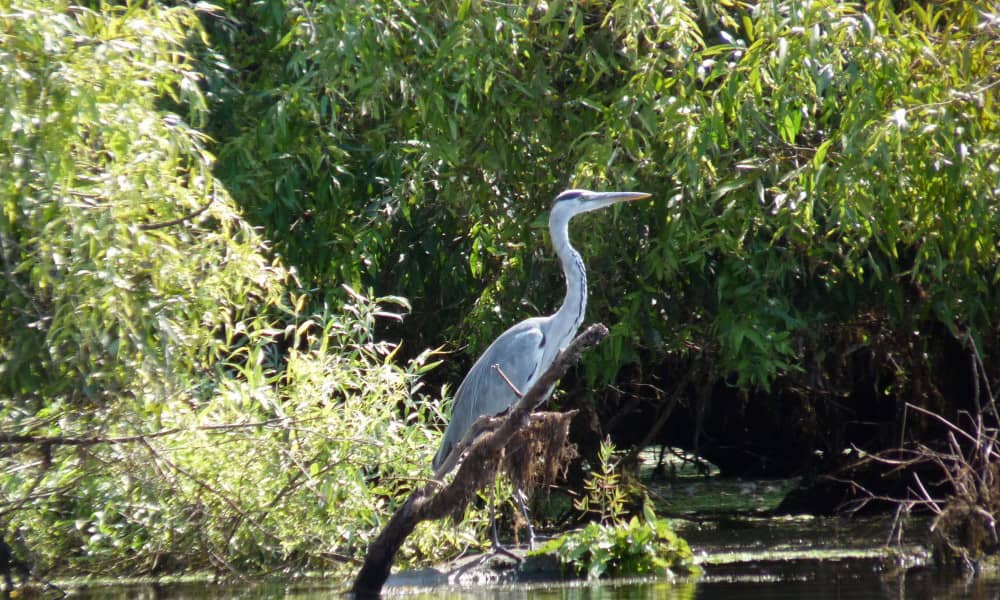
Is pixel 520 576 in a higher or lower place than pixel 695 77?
lower

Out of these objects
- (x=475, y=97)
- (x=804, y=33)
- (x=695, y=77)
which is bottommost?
(x=475, y=97)

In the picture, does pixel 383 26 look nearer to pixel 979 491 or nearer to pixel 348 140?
pixel 348 140

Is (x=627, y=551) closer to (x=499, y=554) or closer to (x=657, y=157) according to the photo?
(x=499, y=554)

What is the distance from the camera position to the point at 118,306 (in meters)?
5.16

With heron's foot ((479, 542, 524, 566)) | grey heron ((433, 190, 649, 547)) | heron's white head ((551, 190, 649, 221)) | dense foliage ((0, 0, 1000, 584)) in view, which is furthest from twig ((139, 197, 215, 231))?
heron's foot ((479, 542, 524, 566))

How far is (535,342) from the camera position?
734cm

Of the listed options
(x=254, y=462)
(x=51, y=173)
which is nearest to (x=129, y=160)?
(x=51, y=173)

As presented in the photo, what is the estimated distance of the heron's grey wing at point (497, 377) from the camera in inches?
289

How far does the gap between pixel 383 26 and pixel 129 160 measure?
2.46 m

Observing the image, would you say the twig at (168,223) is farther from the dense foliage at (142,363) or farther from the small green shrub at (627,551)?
the small green shrub at (627,551)

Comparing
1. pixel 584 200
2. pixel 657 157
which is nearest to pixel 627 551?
pixel 584 200

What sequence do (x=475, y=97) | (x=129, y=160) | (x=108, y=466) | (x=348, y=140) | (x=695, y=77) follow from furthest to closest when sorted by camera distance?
(x=348, y=140) < (x=475, y=97) < (x=695, y=77) < (x=108, y=466) < (x=129, y=160)

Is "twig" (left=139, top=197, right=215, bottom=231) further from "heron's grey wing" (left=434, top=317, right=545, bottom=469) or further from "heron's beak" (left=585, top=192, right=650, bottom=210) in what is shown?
"heron's beak" (left=585, top=192, right=650, bottom=210)

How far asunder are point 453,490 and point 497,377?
1.91 metres
